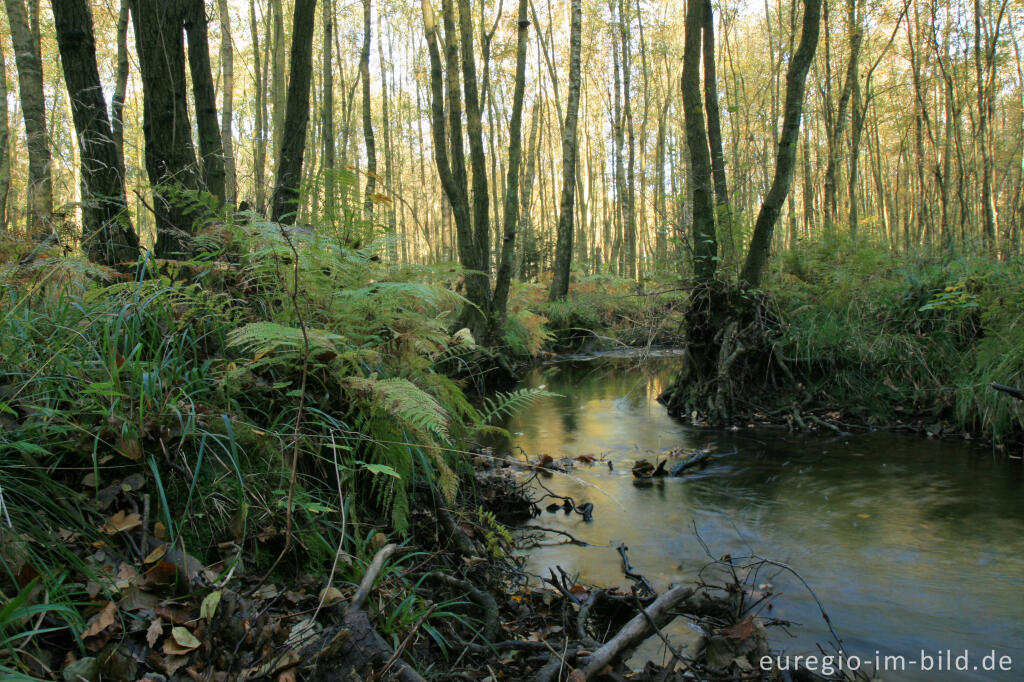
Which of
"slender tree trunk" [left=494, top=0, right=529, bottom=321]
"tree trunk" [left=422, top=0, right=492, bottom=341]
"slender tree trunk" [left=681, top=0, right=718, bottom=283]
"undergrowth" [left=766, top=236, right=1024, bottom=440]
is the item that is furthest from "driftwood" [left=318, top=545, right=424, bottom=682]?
"slender tree trunk" [left=494, top=0, right=529, bottom=321]

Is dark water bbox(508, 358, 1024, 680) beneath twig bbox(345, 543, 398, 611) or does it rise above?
beneath

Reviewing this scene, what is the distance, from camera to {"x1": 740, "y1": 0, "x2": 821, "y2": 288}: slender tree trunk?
6797 millimetres

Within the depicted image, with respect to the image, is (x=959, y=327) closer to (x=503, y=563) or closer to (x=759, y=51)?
(x=503, y=563)

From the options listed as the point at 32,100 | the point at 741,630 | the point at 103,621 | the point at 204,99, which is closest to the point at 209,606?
the point at 103,621

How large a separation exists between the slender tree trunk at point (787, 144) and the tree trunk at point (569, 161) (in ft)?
23.1

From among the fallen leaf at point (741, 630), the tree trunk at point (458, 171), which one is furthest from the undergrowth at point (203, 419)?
the tree trunk at point (458, 171)

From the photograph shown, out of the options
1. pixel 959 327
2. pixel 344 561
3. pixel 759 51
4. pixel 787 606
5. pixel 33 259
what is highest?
pixel 759 51

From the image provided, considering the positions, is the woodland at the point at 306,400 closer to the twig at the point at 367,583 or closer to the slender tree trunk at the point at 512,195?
the twig at the point at 367,583

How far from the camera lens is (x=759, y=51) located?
24.4 meters

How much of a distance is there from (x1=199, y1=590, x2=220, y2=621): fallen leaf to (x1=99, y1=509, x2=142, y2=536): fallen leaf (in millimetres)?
390

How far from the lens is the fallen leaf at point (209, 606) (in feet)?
5.63

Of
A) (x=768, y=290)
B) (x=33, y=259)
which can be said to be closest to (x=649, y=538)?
(x=33, y=259)

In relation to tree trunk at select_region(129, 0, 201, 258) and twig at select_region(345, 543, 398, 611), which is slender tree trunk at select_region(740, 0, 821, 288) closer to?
tree trunk at select_region(129, 0, 201, 258)

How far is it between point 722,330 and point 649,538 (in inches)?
163
